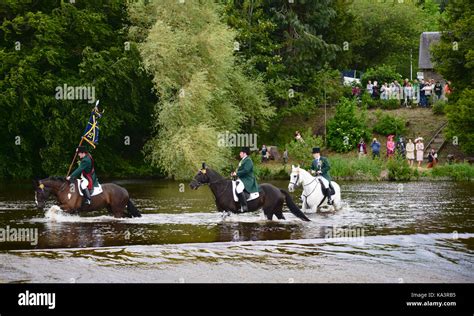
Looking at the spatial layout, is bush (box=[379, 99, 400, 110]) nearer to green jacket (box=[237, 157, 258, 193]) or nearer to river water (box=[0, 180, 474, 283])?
river water (box=[0, 180, 474, 283])

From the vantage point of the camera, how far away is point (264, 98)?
62.0 meters

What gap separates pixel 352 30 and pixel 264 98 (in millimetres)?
21465

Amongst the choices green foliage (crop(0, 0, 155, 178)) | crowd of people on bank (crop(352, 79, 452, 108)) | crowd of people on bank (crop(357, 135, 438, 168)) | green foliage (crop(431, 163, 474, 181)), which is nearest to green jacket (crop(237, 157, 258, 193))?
green foliage (crop(0, 0, 155, 178))

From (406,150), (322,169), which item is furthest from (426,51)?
(322,169)

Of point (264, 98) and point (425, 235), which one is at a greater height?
point (264, 98)

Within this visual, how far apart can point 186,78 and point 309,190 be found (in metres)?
24.6

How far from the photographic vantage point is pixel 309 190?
94.5 ft

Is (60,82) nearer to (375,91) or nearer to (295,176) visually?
(295,176)

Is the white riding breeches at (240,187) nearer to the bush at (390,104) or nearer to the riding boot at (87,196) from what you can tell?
the riding boot at (87,196)

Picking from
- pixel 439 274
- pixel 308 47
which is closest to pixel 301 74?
pixel 308 47

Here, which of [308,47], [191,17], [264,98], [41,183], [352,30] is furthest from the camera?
[352,30]

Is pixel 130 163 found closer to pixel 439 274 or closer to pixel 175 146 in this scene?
pixel 175 146

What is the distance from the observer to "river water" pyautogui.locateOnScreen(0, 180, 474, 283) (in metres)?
17.7

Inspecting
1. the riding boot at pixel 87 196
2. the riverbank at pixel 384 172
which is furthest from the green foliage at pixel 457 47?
the riding boot at pixel 87 196
